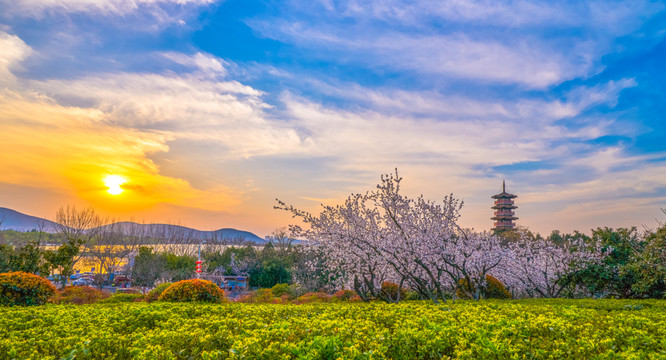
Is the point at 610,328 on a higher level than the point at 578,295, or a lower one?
higher

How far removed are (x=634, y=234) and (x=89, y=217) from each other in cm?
4555

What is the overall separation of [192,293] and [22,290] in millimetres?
5097

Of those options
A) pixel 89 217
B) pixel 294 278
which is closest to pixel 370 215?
pixel 294 278

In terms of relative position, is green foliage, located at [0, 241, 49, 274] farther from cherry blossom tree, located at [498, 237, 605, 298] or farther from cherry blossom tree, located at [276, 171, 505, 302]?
cherry blossom tree, located at [498, 237, 605, 298]

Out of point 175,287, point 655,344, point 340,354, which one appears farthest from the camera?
point 175,287

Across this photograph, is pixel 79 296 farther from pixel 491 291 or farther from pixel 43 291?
pixel 491 291

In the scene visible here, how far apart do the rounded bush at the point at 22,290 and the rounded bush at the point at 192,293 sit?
3.57 meters

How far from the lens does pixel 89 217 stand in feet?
129

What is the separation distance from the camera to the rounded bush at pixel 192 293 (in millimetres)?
12945

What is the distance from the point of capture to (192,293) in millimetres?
12984

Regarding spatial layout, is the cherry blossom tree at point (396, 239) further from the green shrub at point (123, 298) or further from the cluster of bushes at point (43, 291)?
the green shrub at point (123, 298)

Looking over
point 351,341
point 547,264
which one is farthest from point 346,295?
point 351,341

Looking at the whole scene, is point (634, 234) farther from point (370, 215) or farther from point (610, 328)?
point (610, 328)

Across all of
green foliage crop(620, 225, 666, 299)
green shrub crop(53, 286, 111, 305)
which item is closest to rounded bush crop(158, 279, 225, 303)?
green shrub crop(53, 286, 111, 305)
